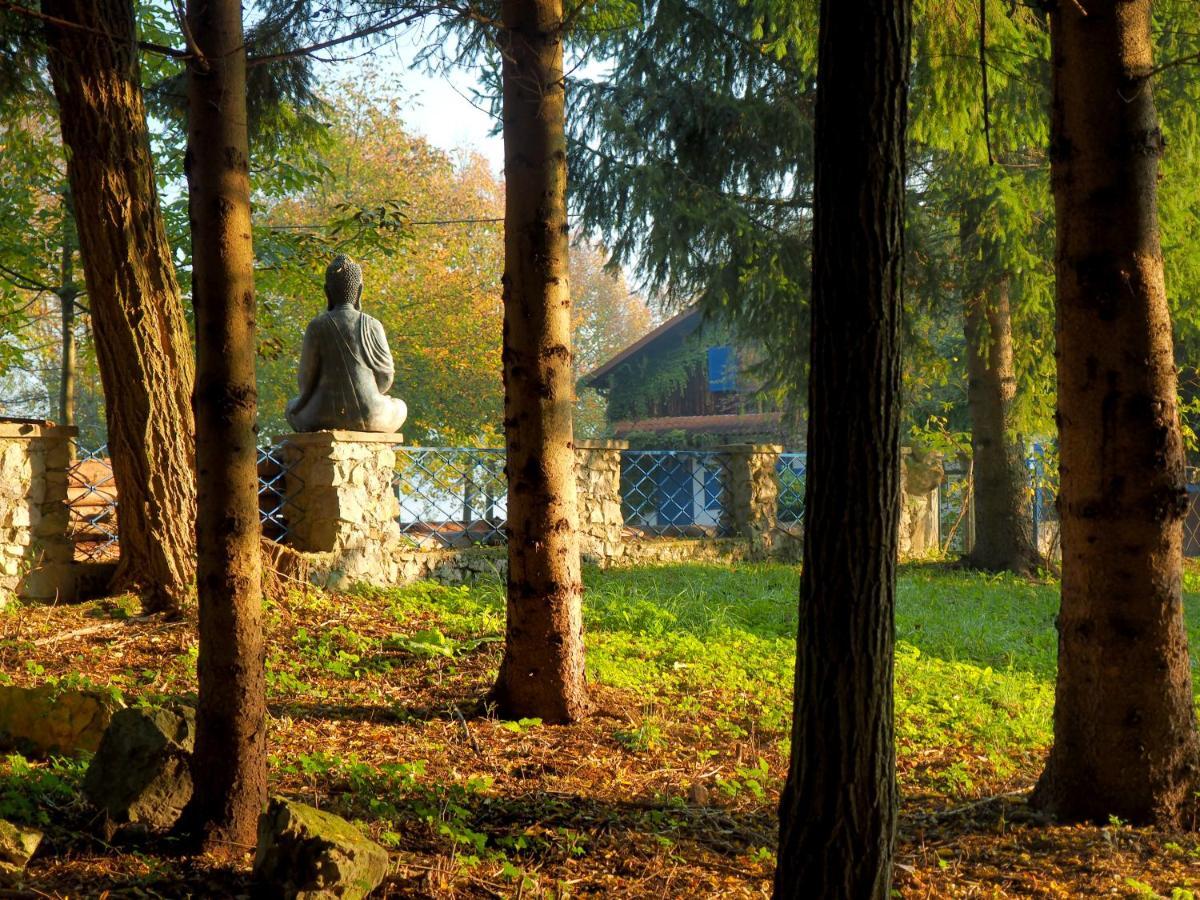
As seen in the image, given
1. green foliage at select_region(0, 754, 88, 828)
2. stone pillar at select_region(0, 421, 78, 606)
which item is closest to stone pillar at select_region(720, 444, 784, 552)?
stone pillar at select_region(0, 421, 78, 606)

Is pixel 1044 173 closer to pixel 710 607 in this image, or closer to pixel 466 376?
pixel 710 607

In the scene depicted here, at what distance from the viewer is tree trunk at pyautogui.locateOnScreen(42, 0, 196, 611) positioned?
6574 millimetres

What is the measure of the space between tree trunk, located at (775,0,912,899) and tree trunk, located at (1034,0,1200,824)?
5.99 ft

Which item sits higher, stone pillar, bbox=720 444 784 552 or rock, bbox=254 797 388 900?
stone pillar, bbox=720 444 784 552

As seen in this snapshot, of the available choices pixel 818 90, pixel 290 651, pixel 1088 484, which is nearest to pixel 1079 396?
pixel 1088 484

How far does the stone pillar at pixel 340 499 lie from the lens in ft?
27.1

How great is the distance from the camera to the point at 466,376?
24.9 metres

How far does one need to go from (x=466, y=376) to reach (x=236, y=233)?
70.9 ft

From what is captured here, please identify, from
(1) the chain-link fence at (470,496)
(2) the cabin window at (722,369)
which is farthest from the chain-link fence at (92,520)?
(2) the cabin window at (722,369)

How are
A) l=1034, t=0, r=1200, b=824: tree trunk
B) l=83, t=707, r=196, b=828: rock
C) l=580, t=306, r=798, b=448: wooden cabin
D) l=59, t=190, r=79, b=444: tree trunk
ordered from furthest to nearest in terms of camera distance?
1. l=580, t=306, r=798, b=448: wooden cabin
2. l=59, t=190, r=79, b=444: tree trunk
3. l=1034, t=0, r=1200, b=824: tree trunk
4. l=83, t=707, r=196, b=828: rock

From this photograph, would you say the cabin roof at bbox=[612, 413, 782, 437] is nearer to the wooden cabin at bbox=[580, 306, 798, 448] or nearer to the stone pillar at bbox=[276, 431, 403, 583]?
the wooden cabin at bbox=[580, 306, 798, 448]

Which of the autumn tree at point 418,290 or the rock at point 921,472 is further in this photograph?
the autumn tree at point 418,290

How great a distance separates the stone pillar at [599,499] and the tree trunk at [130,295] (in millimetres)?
4739

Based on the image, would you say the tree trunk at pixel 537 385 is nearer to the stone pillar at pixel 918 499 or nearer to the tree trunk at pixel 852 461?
the tree trunk at pixel 852 461
